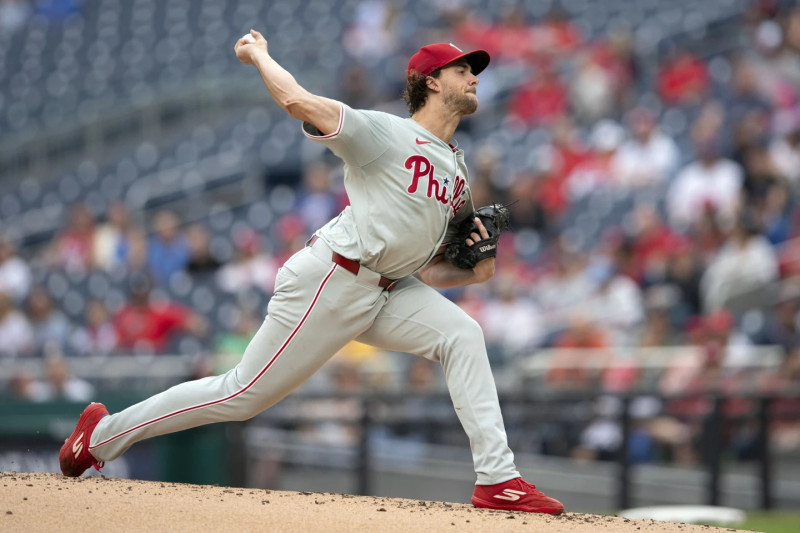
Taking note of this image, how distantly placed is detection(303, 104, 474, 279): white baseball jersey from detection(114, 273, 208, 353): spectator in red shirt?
19.5 feet

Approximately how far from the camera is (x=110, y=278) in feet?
36.6

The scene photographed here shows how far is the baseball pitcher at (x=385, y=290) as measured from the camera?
3.93 meters

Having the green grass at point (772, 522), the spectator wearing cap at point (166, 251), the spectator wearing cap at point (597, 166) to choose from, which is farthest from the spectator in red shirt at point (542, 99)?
the green grass at point (772, 522)

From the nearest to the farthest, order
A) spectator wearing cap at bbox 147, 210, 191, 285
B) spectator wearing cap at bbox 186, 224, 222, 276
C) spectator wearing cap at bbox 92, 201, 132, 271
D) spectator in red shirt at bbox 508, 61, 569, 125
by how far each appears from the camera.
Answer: spectator wearing cap at bbox 186, 224, 222, 276
spectator wearing cap at bbox 147, 210, 191, 285
spectator in red shirt at bbox 508, 61, 569, 125
spectator wearing cap at bbox 92, 201, 132, 271

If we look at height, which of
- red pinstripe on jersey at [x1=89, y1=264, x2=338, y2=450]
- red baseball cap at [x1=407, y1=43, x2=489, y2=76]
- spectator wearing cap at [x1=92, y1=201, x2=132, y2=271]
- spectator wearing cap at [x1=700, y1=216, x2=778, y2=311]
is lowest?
red pinstripe on jersey at [x1=89, y1=264, x2=338, y2=450]

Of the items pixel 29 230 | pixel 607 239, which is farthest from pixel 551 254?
pixel 29 230

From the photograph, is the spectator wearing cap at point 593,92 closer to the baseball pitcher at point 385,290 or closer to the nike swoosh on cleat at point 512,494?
the baseball pitcher at point 385,290

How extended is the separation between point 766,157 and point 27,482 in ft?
21.1

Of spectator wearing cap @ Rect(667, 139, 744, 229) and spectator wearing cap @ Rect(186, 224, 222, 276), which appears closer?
spectator wearing cap @ Rect(667, 139, 744, 229)

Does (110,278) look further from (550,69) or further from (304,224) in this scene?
(550,69)

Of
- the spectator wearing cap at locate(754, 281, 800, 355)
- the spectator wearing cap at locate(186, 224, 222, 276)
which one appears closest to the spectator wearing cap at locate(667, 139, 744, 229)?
the spectator wearing cap at locate(754, 281, 800, 355)

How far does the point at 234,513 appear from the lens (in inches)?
152

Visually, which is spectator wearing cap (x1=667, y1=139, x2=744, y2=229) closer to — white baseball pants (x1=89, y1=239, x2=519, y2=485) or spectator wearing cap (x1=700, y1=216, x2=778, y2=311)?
spectator wearing cap (x1=700, y1=216, x2=778, y2=311)

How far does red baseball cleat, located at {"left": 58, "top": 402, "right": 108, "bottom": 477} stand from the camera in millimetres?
4312
